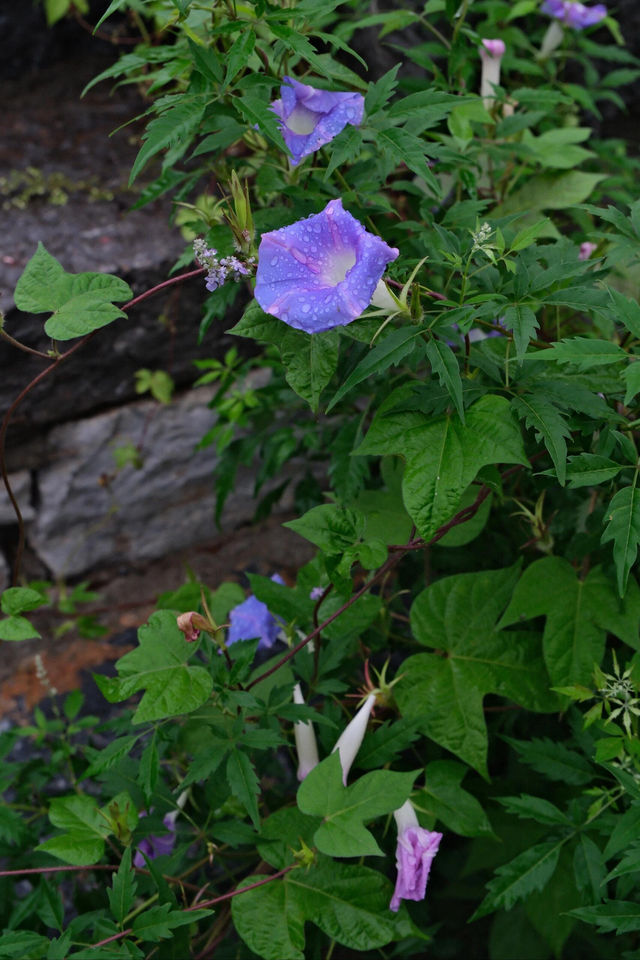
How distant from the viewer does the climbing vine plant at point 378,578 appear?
3.71ft

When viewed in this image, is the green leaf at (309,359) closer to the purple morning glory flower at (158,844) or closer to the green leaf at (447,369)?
the green leaf at (447,369)

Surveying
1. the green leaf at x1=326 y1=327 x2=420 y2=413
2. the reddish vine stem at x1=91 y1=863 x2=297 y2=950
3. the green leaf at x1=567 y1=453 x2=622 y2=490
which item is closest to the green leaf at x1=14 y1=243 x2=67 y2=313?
the green leaf at x1=326 y1=327 x2=420 y2=413

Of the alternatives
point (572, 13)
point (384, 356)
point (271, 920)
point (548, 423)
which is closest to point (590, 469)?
point (548, 423)

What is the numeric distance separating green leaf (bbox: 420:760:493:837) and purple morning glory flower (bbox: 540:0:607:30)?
6.09 feet

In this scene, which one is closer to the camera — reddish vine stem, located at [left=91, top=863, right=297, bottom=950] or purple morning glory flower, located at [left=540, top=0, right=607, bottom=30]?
reddish vine stem, located at [left=91, top=863, right=297, bottom=950]

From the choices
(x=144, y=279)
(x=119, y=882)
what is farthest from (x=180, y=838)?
(x=144, y=279)

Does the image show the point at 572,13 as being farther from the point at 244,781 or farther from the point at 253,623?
the point at 244,781

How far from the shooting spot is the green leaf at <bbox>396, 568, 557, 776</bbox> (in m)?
1.39

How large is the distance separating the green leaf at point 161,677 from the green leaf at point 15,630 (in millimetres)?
140

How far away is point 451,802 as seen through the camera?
1.39 m

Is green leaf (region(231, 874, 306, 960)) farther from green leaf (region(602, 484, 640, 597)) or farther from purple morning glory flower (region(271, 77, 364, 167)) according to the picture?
purple morning glory flower (region(271, 77, 364, 167))

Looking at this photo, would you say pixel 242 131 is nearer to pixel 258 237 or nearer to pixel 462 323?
pixel 258 237

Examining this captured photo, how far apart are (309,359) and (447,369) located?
0.61ft

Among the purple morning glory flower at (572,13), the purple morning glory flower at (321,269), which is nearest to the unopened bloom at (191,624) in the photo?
the purple morning glory flower at (321,269)
